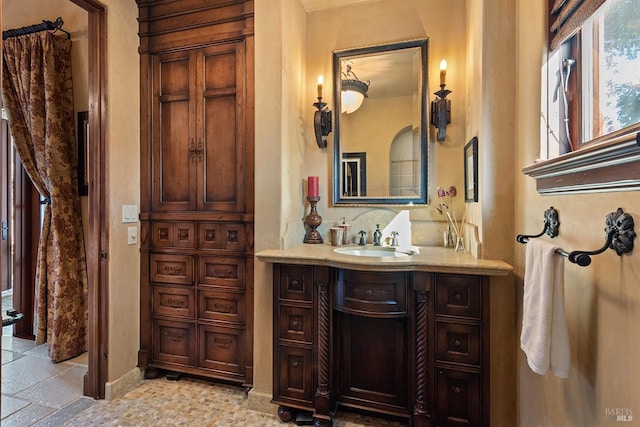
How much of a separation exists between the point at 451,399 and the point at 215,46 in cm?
262

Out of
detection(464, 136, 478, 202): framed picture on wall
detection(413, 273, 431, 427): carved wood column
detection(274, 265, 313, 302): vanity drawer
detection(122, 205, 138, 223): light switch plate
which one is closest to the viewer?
detection(413, 273, 431, 427): carved wood column

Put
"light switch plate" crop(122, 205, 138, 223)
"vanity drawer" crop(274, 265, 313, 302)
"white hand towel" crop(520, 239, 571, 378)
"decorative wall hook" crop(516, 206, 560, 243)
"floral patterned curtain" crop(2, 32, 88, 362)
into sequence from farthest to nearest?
"floral patterned curtain" crop(2, 32, 88, 362) → "light switch plate" crop(122, 205, 138, 223) → "vanity drawer" crop(274, 265, 313, 302) → "decorative wall hook" crop(516, 206, 560, 243) → "white hand towel" crop(520, 239, 571, 378)

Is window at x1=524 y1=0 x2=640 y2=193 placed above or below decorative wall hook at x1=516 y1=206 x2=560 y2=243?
above

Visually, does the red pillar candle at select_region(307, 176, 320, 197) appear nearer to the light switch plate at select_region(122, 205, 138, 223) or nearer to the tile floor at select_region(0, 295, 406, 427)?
the light switch plate at select_region(122, 205, 138, 223)

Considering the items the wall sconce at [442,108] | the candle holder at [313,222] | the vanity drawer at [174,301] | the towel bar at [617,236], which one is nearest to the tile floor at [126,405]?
the vanity drawer at [174,301]

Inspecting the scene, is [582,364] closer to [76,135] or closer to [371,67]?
[371,67]

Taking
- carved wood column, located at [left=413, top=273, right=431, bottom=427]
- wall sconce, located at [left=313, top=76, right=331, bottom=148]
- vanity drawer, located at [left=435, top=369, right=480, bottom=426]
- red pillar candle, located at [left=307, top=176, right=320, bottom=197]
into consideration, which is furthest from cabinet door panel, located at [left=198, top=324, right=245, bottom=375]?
wall sconce, located at [left=313, top=76, right=331, bottom=148]

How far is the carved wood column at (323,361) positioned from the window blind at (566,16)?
1496 mm

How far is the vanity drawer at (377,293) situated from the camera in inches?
65.6

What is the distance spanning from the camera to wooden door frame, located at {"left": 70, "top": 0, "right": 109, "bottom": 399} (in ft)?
6.95

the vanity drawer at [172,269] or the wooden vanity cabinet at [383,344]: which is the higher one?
the vanity drawer at [172,269]

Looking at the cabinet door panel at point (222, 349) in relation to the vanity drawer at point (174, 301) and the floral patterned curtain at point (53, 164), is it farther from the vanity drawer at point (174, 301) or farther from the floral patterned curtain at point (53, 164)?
the floral patterned curtain at point (53, 164)

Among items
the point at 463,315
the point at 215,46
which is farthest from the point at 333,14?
the point at 463,315

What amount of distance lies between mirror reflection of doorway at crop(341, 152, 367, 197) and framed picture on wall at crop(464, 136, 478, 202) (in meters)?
0.67
